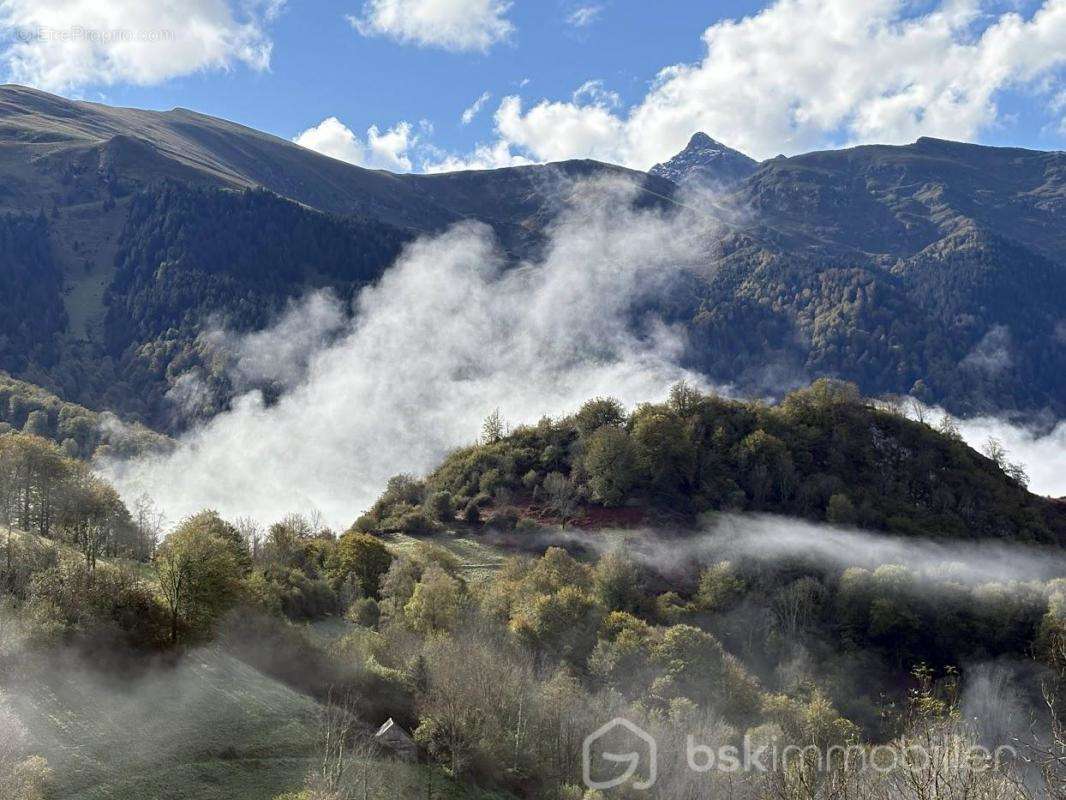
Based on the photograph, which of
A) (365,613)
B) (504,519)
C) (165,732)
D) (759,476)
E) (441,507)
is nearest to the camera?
(165,732)

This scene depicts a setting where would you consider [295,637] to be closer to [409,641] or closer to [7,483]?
[409,641]

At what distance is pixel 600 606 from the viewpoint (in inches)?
3292

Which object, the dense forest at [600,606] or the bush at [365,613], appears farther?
the bush at [365,613]

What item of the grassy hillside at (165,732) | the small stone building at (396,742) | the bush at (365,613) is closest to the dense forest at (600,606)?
the bush at (365,613)

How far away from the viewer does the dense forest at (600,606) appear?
5297cm

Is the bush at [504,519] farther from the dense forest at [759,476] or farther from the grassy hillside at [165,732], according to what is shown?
the grassy hillside at [165,732]

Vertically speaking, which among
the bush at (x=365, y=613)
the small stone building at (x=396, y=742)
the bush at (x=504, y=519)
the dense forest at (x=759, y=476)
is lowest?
the bush at (x=365, y=613)

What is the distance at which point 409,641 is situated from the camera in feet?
230

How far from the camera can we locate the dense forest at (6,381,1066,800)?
53.0 meters

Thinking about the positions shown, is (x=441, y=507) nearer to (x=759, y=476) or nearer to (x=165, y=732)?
(x=759, y=476)

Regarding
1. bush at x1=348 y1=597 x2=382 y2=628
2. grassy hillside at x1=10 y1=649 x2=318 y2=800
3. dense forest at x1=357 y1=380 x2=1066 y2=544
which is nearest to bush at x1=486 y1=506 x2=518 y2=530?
dense forest at x1=357 y1=380 x2=1066 y2=544

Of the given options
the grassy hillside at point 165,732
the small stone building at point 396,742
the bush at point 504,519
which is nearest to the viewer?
the grassy hillside at point 165,732

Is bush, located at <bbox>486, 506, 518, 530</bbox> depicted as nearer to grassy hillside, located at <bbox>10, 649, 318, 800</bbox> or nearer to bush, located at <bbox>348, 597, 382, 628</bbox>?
bush, located at <bbox>348, 597, 382, 628</bbox>

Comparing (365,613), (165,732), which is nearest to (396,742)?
(165,732)
